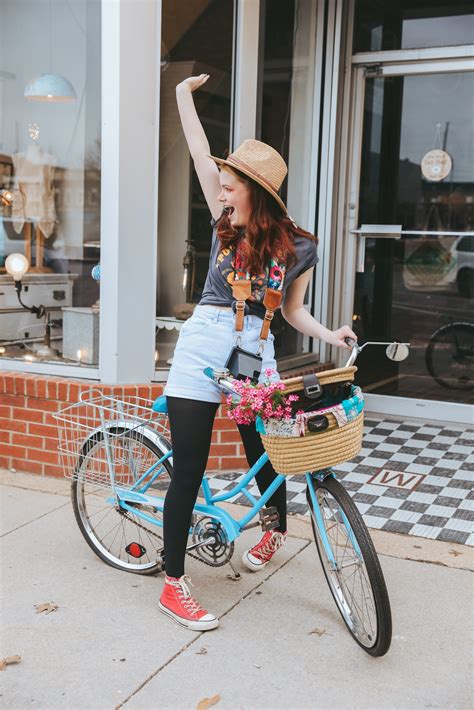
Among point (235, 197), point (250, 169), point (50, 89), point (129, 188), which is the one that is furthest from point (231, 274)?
point (50, 89)

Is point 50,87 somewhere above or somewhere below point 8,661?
above

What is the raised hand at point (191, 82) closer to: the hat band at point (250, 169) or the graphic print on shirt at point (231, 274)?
the hat band at point (250, 169)

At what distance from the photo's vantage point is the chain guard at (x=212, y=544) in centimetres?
335

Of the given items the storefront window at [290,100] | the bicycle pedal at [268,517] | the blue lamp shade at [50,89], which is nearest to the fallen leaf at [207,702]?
the bicycle pedal at [268,517]

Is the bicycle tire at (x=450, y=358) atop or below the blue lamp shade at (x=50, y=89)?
below

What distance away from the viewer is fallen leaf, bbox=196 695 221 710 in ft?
8.76

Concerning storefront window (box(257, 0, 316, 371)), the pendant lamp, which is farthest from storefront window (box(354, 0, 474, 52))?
the pendant lamp

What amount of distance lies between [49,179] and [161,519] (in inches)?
114

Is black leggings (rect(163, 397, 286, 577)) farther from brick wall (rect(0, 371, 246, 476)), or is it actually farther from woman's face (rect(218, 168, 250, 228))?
brick wall (rect(0, 371, 246, 476))

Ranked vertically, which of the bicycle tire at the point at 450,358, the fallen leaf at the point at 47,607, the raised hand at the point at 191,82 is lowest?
the fallen leaf at the point at 47,607

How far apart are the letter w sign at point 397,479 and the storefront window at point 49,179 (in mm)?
1903

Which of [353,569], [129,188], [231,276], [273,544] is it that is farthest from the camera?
[129,188]

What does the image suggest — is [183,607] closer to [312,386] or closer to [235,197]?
[312,386]

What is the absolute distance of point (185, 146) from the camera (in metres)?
5.12
